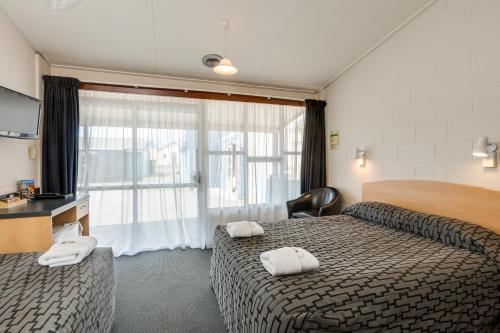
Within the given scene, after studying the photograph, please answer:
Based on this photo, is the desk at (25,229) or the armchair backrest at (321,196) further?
the armchair backrest at (321,196)

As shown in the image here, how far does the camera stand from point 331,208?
3.25 meters

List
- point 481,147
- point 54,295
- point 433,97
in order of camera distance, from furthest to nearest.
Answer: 1. point 433,97
2. point 481,147
3. point 54,295

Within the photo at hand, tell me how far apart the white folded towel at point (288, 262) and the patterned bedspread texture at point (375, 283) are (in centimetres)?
4

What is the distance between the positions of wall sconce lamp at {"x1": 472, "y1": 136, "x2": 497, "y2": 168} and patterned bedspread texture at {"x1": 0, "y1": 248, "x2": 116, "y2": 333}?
8.90 feet

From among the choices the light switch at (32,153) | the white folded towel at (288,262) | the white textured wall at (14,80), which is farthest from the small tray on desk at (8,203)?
the white folded towel at (288,262)

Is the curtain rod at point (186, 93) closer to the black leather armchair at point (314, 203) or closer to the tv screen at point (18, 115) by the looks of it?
the tv screen at point (18, 115)

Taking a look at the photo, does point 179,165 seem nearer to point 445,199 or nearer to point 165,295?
point 165,295

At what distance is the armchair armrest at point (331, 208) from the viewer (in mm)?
3166

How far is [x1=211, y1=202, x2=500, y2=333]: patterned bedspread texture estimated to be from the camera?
43.8 inches

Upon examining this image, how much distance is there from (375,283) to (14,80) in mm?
3457

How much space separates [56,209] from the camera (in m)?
1.90

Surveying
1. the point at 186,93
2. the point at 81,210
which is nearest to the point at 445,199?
the point at 186,93

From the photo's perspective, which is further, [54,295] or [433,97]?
[433,97]

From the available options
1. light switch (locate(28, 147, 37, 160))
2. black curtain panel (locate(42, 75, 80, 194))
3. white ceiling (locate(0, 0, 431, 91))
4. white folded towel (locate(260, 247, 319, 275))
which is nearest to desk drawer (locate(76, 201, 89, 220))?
black curtain panel (locate(42, 75, 80, 194))
